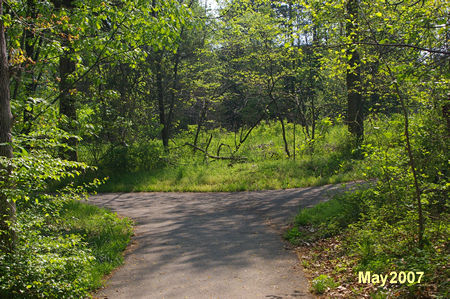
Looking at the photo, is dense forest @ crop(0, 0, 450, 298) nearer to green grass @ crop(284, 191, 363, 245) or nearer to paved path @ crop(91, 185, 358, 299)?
green grass @ crop(284, 191, 363, 245)

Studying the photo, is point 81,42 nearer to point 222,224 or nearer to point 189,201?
point 222,224

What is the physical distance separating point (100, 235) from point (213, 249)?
2459 millimetres

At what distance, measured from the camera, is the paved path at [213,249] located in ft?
17.2

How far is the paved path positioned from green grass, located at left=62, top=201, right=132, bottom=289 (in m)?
0.20

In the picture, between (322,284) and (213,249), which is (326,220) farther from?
(322,284)

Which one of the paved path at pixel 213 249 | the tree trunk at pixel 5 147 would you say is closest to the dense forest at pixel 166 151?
the tree trunk at pixel 5 147

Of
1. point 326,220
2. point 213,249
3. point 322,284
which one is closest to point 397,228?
point 322,284

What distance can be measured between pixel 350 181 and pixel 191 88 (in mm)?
9705

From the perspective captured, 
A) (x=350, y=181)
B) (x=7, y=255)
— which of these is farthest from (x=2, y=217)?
(x=350, y=181)

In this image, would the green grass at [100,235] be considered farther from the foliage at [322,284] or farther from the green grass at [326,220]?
the green grass at [326,220]

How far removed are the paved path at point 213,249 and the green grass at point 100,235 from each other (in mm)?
201

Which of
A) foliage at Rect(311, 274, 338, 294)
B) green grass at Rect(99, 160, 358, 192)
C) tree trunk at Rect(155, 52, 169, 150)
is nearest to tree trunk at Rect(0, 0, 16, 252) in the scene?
foliage at Rect(311, 274, 338, 294)

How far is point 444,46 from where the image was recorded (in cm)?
646

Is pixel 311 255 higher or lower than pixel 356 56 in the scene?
lower
